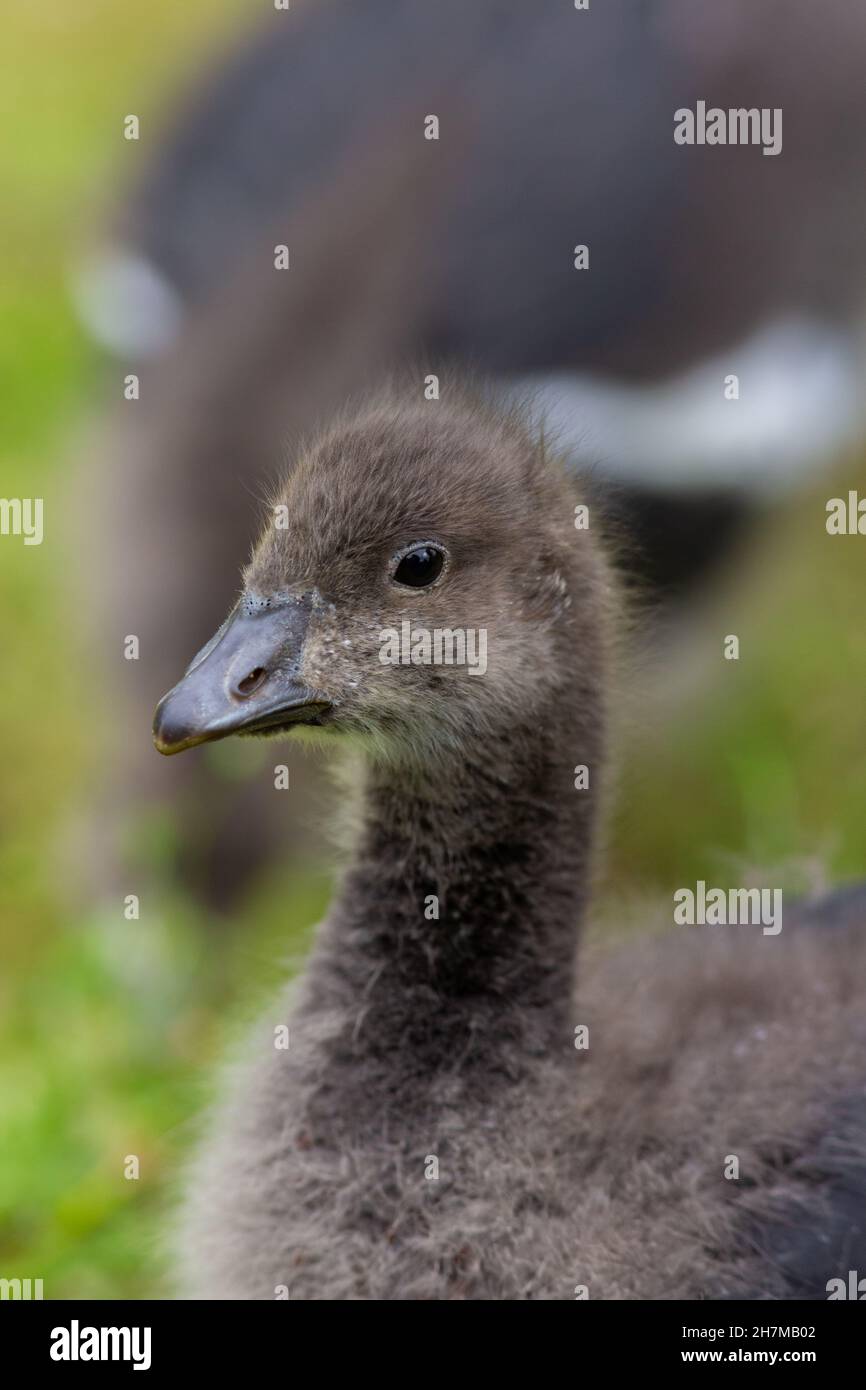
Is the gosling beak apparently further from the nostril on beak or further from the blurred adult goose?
the blurred adult goose

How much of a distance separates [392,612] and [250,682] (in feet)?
0.53

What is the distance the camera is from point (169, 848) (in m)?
2.99

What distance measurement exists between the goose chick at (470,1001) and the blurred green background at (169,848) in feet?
1.02

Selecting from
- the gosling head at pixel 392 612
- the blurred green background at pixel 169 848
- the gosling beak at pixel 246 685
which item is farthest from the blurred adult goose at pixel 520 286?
the gosling beak at pixel 246 685

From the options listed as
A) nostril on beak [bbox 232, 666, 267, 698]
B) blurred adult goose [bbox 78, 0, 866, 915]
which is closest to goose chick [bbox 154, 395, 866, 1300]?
nostril on beak [bbox 232, 666, 267, 698]

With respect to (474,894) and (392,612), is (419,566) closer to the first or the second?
(392,612)

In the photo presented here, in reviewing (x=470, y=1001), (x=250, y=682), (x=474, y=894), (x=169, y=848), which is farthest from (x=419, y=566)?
(x=169, y=848)

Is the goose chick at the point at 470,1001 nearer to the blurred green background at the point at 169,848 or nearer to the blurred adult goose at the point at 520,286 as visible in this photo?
the blurred green background at the point at 169,848

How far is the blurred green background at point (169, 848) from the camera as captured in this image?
7.95 ft

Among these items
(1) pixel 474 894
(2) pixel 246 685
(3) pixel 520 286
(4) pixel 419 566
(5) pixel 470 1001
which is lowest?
(5) pixel 470 1001

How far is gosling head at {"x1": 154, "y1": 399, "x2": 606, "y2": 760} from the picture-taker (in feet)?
5.71
